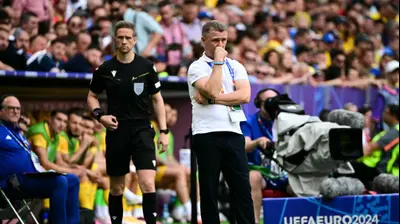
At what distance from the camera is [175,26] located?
52.7ft

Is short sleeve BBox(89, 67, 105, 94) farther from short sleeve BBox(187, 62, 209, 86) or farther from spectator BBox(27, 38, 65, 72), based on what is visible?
spectator BBox(27, 38, 65, 72)

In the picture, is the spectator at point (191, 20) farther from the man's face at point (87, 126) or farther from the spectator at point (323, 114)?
the man's face at point (87, 126)

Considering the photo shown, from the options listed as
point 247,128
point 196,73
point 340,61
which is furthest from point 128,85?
point 340,61

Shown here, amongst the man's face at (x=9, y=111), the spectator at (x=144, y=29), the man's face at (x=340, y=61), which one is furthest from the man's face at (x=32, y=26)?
the man's face at (x=340, y=61)

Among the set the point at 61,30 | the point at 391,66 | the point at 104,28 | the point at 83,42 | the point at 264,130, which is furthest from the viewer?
the point at 391,66

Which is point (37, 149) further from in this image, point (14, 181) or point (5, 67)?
point (14, 181)

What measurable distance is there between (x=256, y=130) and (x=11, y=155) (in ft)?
9.50

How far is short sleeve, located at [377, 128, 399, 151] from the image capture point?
1227 cm

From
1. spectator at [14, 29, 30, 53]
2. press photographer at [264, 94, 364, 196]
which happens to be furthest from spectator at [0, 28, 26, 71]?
press photographer at [264, 94, 364, 196]

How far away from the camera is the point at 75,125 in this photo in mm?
12570

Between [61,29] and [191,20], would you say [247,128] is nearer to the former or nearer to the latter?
[61,29]

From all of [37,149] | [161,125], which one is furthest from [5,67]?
[161,125]

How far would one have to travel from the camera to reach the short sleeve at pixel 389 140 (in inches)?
483

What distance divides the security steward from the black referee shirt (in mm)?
3449
